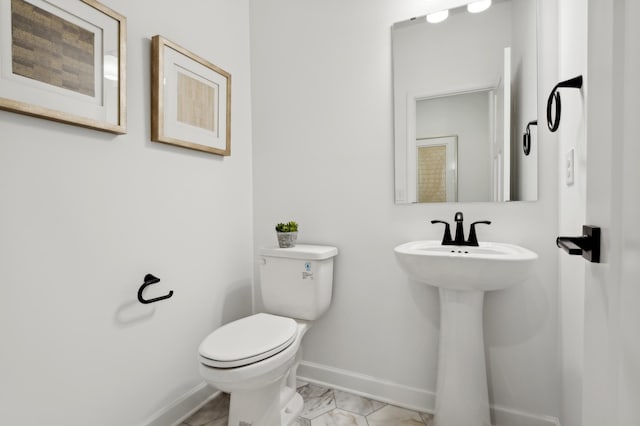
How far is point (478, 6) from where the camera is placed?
150 centimetres

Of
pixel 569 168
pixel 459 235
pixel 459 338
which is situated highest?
pixel 569 168

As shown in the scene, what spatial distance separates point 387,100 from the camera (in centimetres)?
169

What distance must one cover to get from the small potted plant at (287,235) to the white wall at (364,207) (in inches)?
5.9

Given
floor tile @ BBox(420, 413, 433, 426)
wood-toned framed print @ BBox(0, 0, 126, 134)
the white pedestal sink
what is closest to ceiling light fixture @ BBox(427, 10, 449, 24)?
the white pedestal sink

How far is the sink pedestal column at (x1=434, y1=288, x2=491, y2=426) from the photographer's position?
1318mm

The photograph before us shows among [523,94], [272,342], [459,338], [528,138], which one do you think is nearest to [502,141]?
[528,138]

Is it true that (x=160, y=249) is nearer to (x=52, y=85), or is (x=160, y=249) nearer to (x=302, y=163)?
(x=52, y=85)

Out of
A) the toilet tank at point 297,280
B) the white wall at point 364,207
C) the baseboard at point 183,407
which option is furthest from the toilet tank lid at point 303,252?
the baseboard at point 183,407

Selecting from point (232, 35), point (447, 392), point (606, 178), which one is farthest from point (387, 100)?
point (447, 392)

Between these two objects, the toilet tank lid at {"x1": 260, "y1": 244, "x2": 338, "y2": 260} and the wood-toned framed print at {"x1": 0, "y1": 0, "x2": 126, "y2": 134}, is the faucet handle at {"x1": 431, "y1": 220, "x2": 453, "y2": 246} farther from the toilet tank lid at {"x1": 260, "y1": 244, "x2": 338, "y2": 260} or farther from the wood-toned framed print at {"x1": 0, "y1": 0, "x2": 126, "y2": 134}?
the wood-toned framed print at {"x1": 0, "y1": 0, "x2": 126, "y2": 134}

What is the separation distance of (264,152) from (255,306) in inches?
39.3

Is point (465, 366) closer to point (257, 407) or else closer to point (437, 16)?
point (257, 407)

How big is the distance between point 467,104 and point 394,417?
61.4 inches

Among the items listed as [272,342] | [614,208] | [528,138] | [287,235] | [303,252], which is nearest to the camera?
[614,208]
